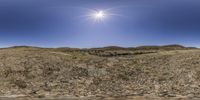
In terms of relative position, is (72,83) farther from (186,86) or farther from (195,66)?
(195,66)

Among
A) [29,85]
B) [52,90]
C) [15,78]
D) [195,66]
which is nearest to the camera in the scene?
[52,90]

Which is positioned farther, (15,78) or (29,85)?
(15,78)

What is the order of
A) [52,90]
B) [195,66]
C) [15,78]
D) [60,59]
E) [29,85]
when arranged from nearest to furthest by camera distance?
[52,90] → [29,85] → [15,78] → [195,66] → [60,59]

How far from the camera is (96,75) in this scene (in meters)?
31.4

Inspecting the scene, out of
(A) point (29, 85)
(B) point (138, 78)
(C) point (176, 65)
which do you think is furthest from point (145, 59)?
(A) point (29, 85)

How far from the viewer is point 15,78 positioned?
29.6 metres

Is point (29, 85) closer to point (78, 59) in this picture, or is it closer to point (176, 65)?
point (78, 59)

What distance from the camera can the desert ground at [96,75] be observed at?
25.8 meters

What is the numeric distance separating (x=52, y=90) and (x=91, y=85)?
3.55 metres

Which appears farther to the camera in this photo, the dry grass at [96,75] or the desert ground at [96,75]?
the dry grass at [96,75]

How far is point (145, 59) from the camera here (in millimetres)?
38000

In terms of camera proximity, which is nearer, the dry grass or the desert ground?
the desert ground

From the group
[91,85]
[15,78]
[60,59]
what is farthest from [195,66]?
[15,78]

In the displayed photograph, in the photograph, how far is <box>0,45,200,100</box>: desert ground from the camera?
25.8 metres
